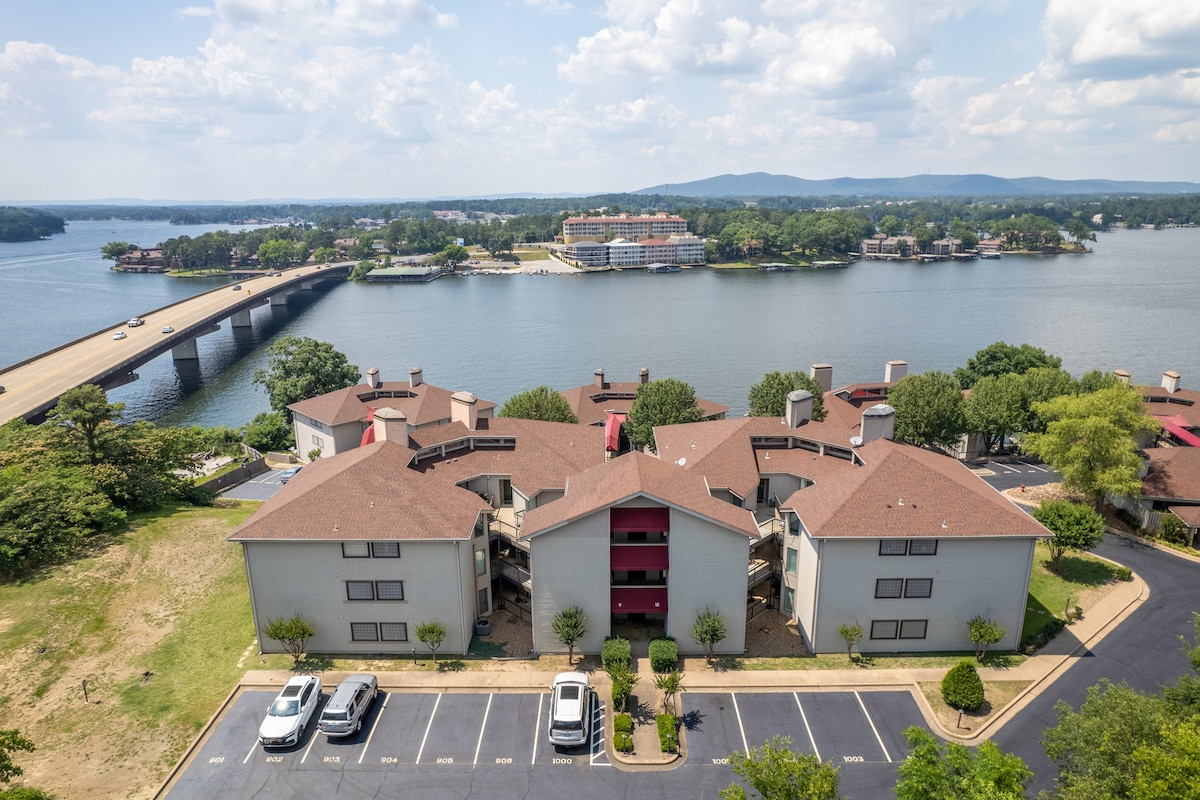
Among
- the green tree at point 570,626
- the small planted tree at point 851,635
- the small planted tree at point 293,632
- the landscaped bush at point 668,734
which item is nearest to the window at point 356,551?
the small planted tree at point 293,632

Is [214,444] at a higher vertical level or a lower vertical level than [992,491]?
lower

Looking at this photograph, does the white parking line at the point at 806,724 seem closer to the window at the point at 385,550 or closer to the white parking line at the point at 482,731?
the white parking line at the point at 482,731

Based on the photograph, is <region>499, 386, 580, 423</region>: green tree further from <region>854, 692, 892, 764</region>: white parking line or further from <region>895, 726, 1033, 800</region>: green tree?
<region>895, 726, 1033, 800</region>: green tree

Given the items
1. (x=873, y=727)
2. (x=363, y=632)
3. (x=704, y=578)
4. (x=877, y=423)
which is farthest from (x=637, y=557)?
(x=877, y=423)

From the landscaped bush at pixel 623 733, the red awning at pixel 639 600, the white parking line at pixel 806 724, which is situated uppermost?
the red awning at pixel 639 600

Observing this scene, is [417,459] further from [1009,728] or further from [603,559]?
[1009,728]

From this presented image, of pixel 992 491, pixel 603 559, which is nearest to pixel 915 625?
pixel 992 491
